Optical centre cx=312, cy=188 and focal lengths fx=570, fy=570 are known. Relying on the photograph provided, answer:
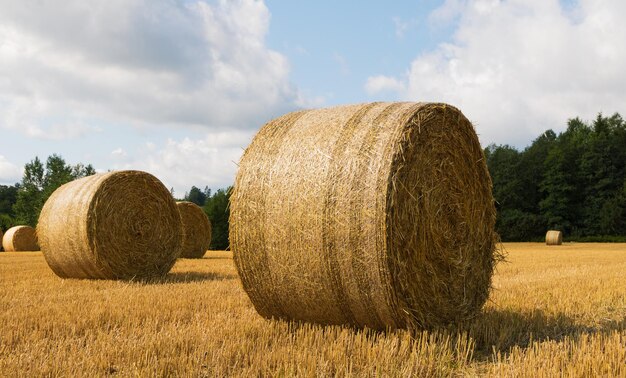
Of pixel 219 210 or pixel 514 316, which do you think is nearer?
pixel 514 316

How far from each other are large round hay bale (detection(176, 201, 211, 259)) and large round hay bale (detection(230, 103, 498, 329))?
12.1m

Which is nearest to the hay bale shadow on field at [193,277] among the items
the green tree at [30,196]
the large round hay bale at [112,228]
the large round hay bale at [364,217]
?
the large round hay bale at [112,228]

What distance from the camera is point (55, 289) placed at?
8.33m

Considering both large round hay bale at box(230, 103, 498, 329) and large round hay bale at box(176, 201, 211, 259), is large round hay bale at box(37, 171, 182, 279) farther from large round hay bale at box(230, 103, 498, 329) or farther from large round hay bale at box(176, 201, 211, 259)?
large round hay bale at box(176, 201, 211, 259)

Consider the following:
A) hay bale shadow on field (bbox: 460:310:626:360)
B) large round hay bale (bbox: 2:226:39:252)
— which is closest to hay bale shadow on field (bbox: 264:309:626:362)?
hay bale shadow on field (bbox: 460:310:626:360)

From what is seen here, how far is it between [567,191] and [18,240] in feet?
120

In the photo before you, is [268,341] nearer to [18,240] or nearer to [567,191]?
[18,240]

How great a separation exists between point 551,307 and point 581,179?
134 ft

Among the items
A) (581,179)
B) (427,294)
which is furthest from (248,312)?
(581,179)

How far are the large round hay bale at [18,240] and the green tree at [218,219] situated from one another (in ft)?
46.8

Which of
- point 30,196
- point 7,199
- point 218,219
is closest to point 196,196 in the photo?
point 7,199

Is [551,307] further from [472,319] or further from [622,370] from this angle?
[622,370]

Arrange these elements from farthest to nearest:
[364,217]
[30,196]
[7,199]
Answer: [7,199], [30,196], [364,217]

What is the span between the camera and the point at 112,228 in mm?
9789
